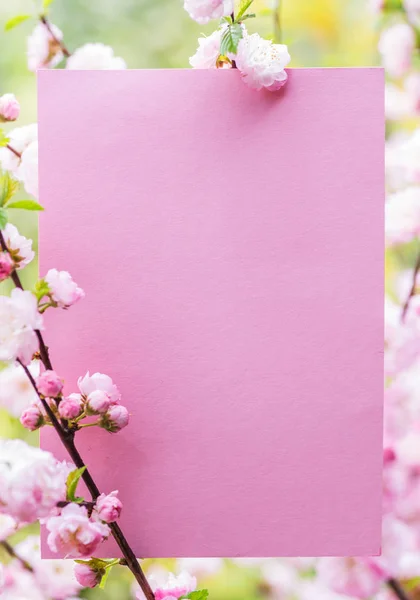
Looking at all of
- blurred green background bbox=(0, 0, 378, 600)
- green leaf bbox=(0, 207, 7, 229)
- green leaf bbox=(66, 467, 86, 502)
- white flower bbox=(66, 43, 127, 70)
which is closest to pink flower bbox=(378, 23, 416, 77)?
blurred green background bbox=(0, 0, 378, 600)

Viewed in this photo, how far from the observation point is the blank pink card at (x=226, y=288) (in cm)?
70

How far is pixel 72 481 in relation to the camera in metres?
0.63

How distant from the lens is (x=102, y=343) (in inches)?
27.8

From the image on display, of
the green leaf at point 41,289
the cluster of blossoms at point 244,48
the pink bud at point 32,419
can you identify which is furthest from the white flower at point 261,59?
the pink bud at point 32,419

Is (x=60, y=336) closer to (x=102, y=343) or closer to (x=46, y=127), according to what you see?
(x=102, y=343)

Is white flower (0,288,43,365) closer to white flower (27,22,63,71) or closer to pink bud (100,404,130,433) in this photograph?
pink bud (100,404,130,433)

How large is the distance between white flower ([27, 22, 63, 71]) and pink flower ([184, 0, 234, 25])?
0.23 meters

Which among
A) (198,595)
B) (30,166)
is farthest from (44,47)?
(198,595)

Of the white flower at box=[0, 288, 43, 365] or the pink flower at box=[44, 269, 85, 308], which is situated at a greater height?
the pink flower at box=[44, 269, 85, 308]

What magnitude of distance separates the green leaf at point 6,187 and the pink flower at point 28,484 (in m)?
0.25

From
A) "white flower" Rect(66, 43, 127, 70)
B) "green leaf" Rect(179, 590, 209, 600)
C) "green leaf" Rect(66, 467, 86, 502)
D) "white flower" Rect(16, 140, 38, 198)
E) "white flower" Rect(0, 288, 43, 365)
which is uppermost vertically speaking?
"white flower" Rect(66, 43, 127, 70)

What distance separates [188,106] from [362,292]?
286 millimetres

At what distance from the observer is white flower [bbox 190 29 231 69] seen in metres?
0.71

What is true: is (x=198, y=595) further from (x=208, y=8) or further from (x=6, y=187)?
(x=208, y=8)
